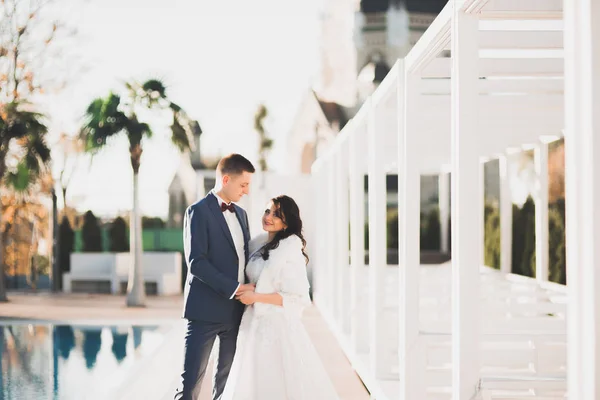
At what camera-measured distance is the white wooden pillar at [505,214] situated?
13.9 metres

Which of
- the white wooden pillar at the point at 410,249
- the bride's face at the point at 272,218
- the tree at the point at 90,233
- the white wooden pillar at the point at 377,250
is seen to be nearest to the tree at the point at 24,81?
the tree at the point at 90,233

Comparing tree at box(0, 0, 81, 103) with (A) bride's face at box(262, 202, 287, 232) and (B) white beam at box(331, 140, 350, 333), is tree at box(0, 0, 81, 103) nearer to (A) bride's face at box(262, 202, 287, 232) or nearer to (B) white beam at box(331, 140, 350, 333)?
(B) white beam at box(331, 140, 350, 333)

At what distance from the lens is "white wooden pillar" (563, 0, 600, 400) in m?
2.52

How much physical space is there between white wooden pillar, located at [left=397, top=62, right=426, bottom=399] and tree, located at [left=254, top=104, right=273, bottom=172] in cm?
3416

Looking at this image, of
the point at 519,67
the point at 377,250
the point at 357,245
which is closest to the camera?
the point at 519,67

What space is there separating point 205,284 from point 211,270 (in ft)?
0.51

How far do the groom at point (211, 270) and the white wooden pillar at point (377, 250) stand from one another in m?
2.68

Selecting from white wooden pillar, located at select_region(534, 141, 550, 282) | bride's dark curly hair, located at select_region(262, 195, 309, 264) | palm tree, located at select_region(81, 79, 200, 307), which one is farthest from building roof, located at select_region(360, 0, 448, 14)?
bride's dark curly hair, located at select_region(262, 195, 309, 264)

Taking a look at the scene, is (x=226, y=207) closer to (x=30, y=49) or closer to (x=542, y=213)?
(x=542, y=213)

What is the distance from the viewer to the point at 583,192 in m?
2.58

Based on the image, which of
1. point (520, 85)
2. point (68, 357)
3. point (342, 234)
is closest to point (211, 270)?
point (520, 85)

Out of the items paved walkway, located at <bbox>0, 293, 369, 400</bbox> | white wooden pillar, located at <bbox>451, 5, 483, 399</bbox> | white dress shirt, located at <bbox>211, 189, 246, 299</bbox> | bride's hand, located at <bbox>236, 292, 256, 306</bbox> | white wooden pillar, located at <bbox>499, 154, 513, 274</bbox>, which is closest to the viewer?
white wooden pillar, located at <bbox>451, 5, 483, 399</bbox>

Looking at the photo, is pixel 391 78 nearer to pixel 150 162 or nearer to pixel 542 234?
pixel 542 234

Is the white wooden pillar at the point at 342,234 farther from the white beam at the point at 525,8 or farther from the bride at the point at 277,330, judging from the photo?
the white beam at the point at 525,8
